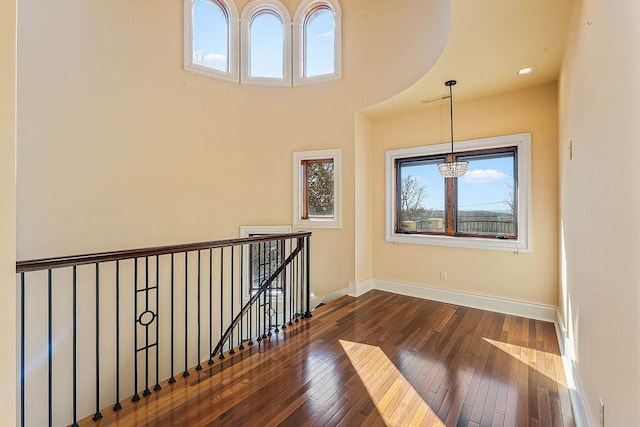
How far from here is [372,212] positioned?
4926 mm

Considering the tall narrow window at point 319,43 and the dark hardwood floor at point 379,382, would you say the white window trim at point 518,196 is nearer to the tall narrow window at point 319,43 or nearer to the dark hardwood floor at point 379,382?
the dark hardwood floor at point 379,382

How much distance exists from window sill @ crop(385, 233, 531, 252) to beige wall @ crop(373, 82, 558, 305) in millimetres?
71

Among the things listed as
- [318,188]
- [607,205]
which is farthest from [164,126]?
[607,205]

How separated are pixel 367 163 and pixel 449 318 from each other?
2504mm

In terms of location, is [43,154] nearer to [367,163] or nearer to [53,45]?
[53,45]

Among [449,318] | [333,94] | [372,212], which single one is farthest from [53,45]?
[449,318]

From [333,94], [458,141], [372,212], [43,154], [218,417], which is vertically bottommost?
[218,417]

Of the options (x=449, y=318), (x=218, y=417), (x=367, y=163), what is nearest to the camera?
(x=218, y=417)

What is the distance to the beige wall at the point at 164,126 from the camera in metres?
3.27

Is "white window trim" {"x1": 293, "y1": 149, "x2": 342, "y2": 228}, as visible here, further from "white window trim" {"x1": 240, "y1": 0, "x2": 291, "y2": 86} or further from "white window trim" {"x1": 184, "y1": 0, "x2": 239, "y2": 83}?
"white window trim" {"x1": 184, "y1": 0, "x2": 239, "y2": 83}

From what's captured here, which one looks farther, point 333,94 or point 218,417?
point 333,94

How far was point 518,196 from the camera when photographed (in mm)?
3707

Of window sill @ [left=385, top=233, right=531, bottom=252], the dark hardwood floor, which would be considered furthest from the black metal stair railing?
window sill @ [left=385, top=233, right=531, bottom=252]

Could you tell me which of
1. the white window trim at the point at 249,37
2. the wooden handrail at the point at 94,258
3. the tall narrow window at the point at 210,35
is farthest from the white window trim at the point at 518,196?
the tall narrow window at the point at 210,35
